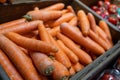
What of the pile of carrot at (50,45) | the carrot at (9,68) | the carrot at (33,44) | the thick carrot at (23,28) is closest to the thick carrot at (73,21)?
the pile of carrot at (50,45)

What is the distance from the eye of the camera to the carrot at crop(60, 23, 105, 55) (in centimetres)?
154

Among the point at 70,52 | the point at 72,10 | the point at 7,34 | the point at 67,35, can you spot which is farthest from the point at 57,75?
the point at 72,10

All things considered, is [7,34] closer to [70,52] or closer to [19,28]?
[19,28]

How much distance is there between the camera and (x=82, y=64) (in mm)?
1479

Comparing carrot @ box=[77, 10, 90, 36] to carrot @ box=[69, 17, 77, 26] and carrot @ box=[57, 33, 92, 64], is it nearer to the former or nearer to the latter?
carrot @ box=[69, 17, 77, 26]

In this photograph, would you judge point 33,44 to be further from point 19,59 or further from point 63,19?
point 63,19

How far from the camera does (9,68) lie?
1.09 metres

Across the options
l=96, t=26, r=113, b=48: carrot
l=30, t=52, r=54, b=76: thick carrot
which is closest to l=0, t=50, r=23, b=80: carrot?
l=30, t=52, r=54, b=76: thick carrot

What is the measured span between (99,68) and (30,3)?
805mm

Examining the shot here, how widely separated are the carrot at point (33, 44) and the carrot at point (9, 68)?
0.13 m

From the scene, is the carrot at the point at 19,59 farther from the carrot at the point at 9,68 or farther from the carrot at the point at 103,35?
the carrot at the point at 103,35

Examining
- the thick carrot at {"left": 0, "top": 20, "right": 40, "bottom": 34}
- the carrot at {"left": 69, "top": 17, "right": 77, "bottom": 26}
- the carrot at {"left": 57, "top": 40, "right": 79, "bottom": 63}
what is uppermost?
the thick carrot at {"left": 0, "top": 20, "right": 40, "bottom": 34}

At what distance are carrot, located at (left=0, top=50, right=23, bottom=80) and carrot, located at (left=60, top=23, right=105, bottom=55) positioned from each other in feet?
1.92

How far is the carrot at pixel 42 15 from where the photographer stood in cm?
149
